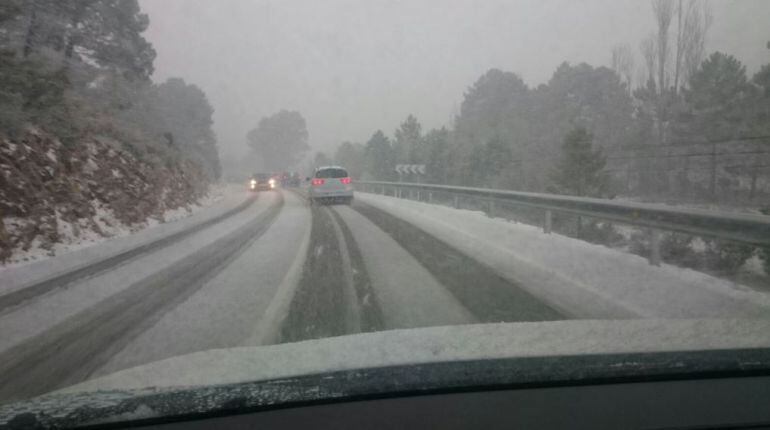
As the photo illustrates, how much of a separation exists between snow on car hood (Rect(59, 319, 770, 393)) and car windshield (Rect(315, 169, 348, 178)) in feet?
75.3

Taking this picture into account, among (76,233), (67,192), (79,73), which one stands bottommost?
(76,233)

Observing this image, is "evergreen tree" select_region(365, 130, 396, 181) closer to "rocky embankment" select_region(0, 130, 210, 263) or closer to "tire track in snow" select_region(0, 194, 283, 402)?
"rocky embankment" select_region(0, 130, 210, 263)

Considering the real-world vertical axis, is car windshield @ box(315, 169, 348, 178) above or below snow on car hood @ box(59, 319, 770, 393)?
above

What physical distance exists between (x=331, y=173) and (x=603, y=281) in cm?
1996

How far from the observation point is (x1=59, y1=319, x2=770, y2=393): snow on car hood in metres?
3.03

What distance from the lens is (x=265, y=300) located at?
23.0 feet

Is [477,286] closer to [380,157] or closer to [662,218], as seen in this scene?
[662,218]

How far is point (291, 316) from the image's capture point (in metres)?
6.13

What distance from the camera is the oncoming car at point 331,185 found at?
86.8ft

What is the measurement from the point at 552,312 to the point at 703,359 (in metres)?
3.29

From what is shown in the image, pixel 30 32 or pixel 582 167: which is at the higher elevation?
pixel 30 32

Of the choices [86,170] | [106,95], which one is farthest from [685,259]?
[106,95]

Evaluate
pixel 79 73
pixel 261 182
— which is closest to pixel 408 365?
pixel 79 73

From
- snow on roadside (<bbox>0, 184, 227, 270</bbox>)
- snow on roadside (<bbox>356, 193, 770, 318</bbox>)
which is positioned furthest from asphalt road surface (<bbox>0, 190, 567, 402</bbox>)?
snow on roadside (<bbox>0, 184, 227, 270</bbox>)
